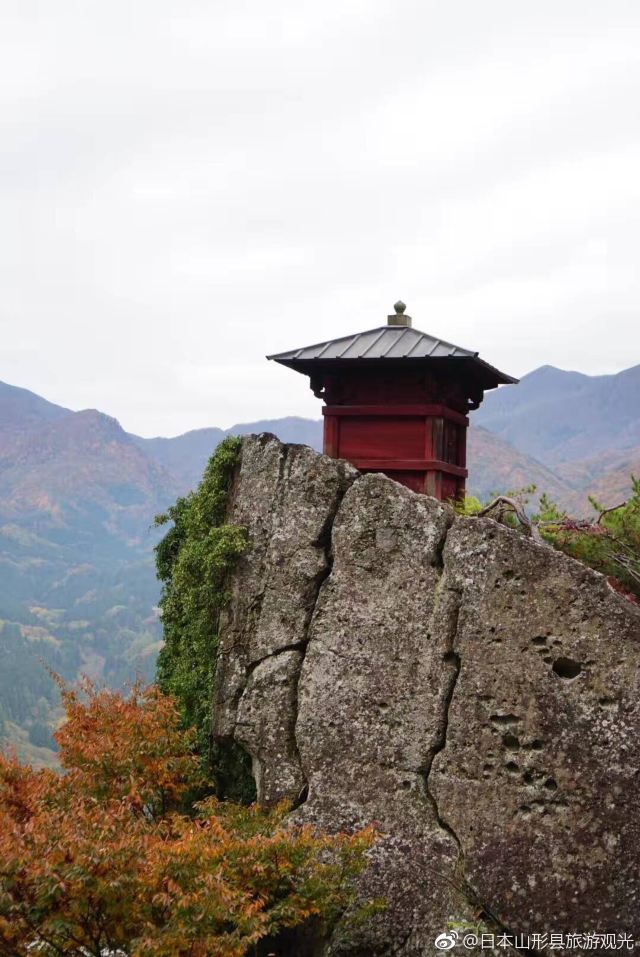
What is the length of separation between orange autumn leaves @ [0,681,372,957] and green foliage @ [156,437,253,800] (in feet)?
1.26

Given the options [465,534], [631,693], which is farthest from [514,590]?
[631,693]

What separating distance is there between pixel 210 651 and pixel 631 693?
5.29 m

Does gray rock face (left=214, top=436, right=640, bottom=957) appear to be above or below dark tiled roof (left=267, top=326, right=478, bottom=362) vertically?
below

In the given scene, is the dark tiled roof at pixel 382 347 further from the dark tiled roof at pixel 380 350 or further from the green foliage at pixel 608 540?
the green foliage at pixel 608 540

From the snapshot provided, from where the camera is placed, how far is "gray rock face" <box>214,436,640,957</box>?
10.3 meters

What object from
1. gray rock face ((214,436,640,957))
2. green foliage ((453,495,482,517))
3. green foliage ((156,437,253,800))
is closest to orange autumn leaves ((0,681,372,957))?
green foliage ((156,437,253,800))

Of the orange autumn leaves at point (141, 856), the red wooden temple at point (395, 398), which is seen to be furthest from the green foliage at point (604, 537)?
the orange autumn leaves at point (141, 856)

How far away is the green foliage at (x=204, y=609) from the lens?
12445mm

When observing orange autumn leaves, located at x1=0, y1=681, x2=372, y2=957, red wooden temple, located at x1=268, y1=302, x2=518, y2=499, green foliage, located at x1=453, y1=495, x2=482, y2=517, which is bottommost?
orange autumn leaves, located at x1=0, y1=681, x2=372, y2=957

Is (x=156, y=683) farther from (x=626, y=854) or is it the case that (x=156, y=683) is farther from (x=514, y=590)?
(x=626, y=854)

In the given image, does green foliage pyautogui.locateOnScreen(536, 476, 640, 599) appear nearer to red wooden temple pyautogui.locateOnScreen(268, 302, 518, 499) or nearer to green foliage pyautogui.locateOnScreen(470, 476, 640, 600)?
green foliage pyautogui.locateOnScreen(470, 476, 640, 600)

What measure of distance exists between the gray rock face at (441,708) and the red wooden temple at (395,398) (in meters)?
1.29

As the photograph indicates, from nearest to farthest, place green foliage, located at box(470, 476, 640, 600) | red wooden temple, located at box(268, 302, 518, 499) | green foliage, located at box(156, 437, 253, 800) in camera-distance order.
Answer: green foliage, located at box(156, 437, 253, 800) < green foliage, located at box(470, 476, 640, 600) < red wooden temple, located at box(268, 302, 518, 499)

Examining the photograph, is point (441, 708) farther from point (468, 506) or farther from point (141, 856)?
point (141, 856)
